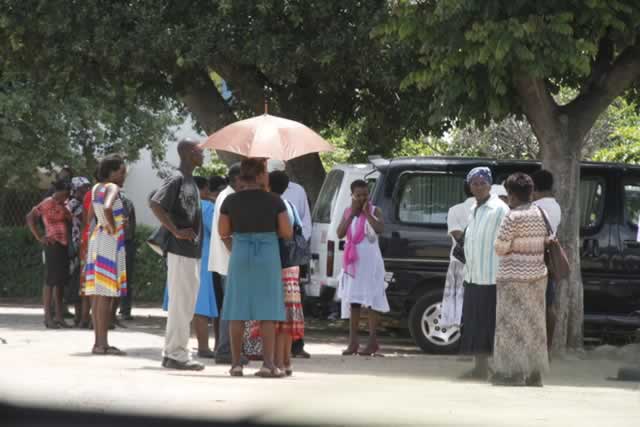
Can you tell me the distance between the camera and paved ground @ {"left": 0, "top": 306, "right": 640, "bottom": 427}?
8703mm

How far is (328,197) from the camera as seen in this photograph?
639 inches

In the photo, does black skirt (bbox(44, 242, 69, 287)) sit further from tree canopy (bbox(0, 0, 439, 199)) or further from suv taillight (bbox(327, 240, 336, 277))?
suv taillight (bbox(327, 240, 336, 277))

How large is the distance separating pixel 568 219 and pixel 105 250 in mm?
4669

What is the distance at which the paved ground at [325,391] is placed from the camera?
28.6ft

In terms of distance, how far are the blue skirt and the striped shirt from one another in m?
1.75

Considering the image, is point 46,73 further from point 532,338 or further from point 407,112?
point 532,338

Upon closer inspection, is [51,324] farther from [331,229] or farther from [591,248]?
[591,248]

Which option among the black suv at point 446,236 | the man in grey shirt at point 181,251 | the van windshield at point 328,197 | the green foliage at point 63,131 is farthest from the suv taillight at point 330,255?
the green foliage at point 63,131

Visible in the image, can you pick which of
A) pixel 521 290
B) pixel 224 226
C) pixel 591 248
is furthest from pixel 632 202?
pixel 224 226

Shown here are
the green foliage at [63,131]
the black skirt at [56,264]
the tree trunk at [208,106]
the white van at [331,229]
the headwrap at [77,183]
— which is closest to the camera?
the white van at [331,229]

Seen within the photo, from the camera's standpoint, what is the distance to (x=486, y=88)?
13.4 m

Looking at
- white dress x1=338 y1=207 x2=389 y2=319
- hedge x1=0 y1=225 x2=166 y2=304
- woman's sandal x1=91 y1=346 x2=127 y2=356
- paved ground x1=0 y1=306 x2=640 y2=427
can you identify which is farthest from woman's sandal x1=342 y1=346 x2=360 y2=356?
hedge x1=0 y1=225 x2=166 y2=304

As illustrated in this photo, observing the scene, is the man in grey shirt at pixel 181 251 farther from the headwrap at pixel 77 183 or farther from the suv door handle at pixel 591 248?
the headwrap at pixel 77 183

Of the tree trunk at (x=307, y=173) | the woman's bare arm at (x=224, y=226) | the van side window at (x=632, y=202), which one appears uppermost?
the tree trunk at (x=307, y=173)
